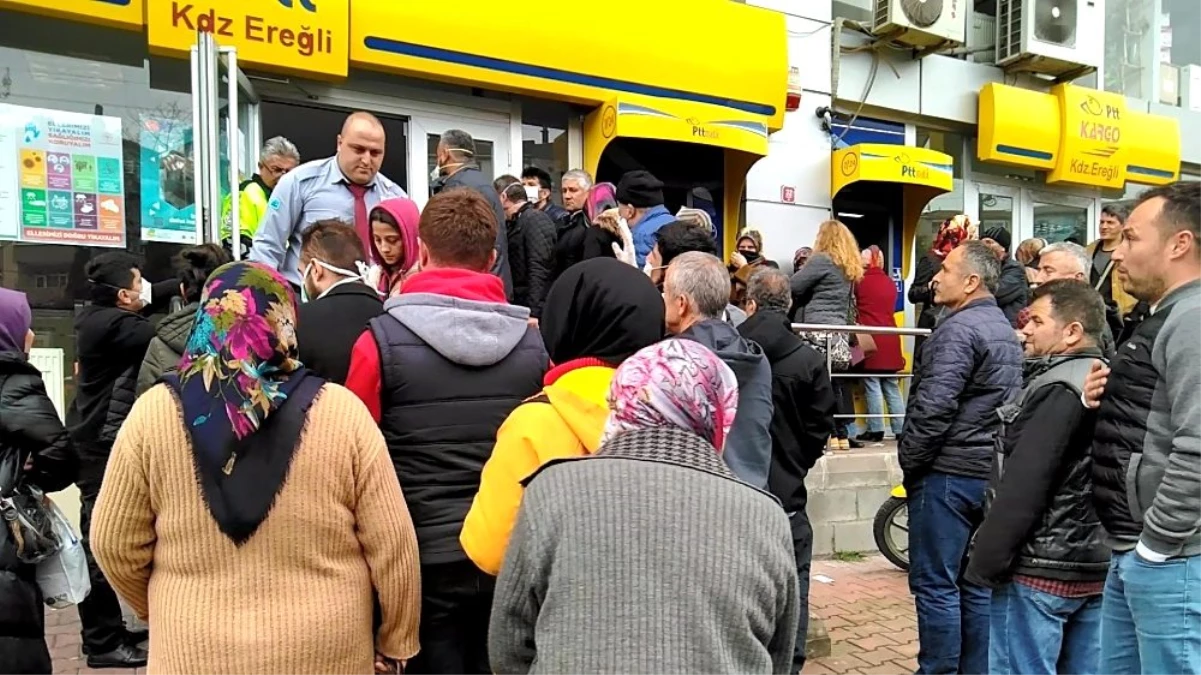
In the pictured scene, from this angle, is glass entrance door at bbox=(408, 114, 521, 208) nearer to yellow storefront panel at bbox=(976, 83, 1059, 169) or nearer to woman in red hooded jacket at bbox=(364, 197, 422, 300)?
woman in red hooded jacket at bbox=(364, 197, 422, 300)

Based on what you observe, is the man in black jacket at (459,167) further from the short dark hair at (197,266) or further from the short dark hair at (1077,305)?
the short dark hair at (1077,305)

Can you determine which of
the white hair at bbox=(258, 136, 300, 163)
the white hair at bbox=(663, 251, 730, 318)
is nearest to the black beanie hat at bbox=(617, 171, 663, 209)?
the white hair at bbox=(258, 136, 300, 163)

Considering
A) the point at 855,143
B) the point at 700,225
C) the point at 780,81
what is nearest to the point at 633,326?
the point at 700,225

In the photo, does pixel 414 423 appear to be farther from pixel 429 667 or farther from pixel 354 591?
pixel 429 667

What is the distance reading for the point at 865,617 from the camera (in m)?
5.49

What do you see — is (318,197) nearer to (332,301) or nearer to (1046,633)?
(332,301)

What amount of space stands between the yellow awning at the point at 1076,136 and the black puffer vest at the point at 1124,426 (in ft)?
28.1

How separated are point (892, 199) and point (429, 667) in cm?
935

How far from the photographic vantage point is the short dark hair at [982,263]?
4074 millimetres

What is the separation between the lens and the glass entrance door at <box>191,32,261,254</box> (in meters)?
4.49

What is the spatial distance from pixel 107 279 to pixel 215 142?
3.01 feet

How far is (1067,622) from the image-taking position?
10.3ft

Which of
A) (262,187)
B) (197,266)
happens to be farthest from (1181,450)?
(262,187)

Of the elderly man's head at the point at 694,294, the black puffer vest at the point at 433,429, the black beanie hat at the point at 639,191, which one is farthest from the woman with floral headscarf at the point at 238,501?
the black beanie hat at the point at 639,191
